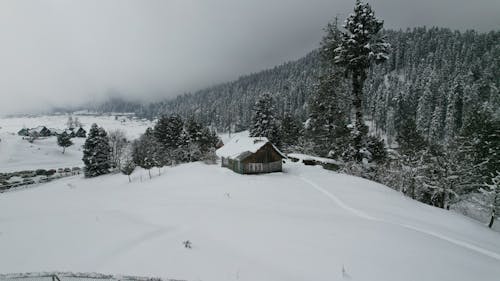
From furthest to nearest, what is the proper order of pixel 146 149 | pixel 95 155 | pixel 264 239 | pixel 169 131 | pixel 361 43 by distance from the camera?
pixel 146 149, pixel 169 131, pixel 95 155, pixel 361 43, pixel 264 239

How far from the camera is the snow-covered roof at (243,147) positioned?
35203 mm

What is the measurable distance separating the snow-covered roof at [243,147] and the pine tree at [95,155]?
1018 inches

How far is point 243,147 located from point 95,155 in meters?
32.1

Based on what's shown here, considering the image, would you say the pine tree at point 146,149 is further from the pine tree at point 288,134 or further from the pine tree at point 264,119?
the pine tree at point 288,134

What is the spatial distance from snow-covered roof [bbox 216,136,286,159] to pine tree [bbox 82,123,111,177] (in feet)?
84.8

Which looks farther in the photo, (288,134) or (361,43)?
(288,134)

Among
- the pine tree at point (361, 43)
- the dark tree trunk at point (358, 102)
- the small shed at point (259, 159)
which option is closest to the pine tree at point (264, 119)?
the small shed at point (259, 159)

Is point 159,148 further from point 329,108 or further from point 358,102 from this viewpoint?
point 358,102

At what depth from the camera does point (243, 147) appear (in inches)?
1491

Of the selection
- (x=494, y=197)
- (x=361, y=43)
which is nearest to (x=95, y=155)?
(x=361, y=43)

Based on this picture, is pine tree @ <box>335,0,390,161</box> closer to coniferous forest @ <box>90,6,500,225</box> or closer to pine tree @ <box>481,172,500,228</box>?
coniferous forest @ <box>90,6,500,225</box>

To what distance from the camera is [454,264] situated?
36.2 ft

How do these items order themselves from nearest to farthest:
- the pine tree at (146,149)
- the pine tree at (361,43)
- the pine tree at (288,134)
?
the pine tree at (361,43), the pine tree at (146,149), the pine tree at (288,134)

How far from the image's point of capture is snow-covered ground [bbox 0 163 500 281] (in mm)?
10727
